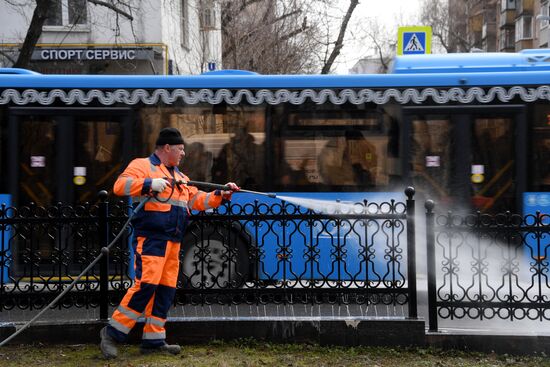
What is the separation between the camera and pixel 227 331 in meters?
6.68

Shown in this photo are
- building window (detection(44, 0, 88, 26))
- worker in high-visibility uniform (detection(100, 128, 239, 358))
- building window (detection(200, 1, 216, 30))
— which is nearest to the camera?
worker in high-visibility uniform (detection(100, 128, 239, 358))

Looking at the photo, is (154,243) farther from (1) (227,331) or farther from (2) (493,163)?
(2) (493,163)

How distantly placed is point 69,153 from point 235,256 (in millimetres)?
3575

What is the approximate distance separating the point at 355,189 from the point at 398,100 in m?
1.30

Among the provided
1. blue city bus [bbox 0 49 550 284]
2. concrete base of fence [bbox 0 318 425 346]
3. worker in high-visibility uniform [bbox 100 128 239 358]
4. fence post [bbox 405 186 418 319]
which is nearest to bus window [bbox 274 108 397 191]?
blue city bus [bbox 0 49 550 284]

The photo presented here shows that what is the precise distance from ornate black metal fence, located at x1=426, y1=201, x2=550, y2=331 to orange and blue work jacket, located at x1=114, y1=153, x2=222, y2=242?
89.6 inches

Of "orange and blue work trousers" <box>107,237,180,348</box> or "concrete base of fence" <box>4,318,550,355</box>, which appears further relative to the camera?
"concrete base of fence" <box>4,318,550,355</box>

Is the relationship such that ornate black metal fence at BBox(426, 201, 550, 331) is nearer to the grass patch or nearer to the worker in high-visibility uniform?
the grass patch

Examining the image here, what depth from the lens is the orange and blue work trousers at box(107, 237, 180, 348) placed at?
6062 millimetres

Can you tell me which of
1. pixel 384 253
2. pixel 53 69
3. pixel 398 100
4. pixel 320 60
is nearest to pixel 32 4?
pixel 53 69

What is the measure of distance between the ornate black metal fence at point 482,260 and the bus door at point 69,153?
15.2 feet

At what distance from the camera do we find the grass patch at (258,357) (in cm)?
608

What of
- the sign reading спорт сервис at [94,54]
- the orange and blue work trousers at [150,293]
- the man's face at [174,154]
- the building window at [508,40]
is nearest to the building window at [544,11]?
the building window at [508,40]

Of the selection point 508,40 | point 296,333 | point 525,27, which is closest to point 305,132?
point 296,333
